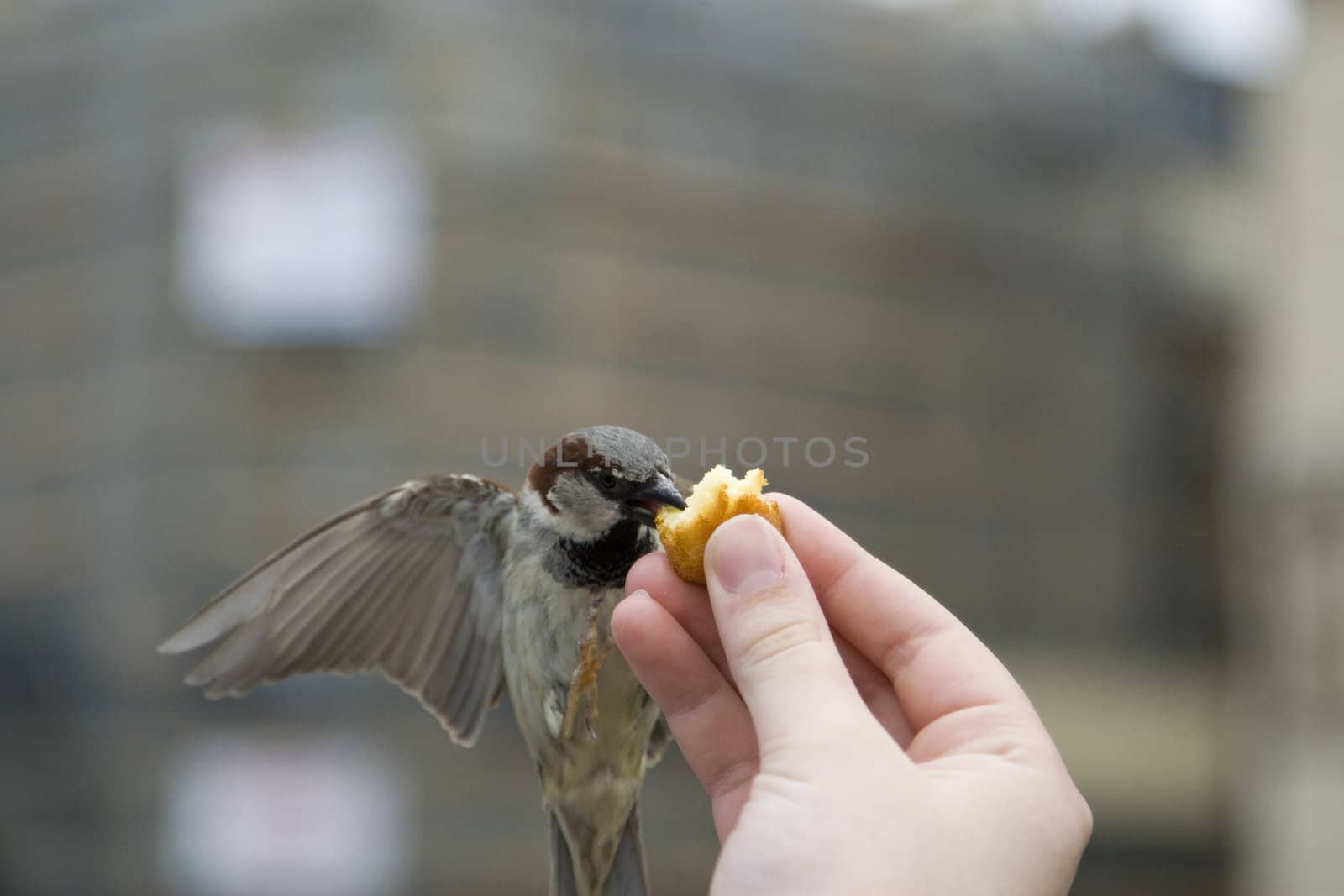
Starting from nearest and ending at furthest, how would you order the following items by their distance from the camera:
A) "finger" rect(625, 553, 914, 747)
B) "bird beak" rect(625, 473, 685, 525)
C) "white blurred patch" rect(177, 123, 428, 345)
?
"finger" rect(625, 553, 914, 747)
"bird beak" rect(625, 473, 685, 525)
"white blurred patch" rect(177, 123, 428, 345)

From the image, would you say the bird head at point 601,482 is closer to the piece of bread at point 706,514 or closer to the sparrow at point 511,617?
the sparrow at point 511,617

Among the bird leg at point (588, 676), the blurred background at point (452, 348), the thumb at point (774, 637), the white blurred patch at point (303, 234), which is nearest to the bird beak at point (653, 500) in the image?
the bird leg at point (588, 676)

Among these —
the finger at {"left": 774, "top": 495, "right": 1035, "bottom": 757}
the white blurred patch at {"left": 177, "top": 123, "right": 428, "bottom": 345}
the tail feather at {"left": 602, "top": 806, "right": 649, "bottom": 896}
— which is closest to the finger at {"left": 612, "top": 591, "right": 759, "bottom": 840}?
the finger at {"left": 774, "top": 495, "right": 1035, "bottom": 757}

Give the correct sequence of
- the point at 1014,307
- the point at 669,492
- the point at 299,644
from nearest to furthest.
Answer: the point at 669,492 → the point at 299,644 → the point at 1014,307

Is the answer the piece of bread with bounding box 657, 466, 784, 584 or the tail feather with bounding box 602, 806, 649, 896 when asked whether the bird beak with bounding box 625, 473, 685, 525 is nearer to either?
the piece of bread with bounding box 657, 466, 784, 584

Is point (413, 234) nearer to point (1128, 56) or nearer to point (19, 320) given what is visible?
point (19, 320)

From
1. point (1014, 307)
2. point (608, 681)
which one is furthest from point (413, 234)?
point (608, 681)

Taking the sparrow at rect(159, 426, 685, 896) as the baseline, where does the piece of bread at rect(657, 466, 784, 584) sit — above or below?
above
